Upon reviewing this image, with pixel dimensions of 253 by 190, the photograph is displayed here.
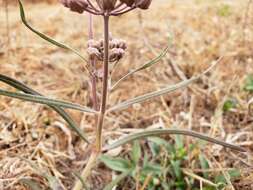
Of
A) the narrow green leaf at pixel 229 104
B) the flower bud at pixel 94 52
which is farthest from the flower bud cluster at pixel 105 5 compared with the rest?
the narrow green leaf at pixel 229 104

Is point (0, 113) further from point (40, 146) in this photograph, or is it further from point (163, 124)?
point (163, 124)

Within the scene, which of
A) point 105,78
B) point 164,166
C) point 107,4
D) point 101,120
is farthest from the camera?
point 164,166

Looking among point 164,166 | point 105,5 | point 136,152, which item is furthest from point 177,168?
point 105,5

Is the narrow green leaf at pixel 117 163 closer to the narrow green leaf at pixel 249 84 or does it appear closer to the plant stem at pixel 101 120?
the plant stem at pixel 101 120

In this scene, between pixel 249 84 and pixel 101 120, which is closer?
pixel 101 120

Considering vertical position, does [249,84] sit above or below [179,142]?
above

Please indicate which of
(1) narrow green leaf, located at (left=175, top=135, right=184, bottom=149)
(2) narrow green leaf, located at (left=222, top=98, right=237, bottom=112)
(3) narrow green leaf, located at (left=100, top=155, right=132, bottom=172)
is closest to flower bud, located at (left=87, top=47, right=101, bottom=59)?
(3) narrow green leaf, located at (left=100, top=155, right=132, bottom=172)

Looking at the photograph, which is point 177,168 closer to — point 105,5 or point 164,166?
point 164,166
